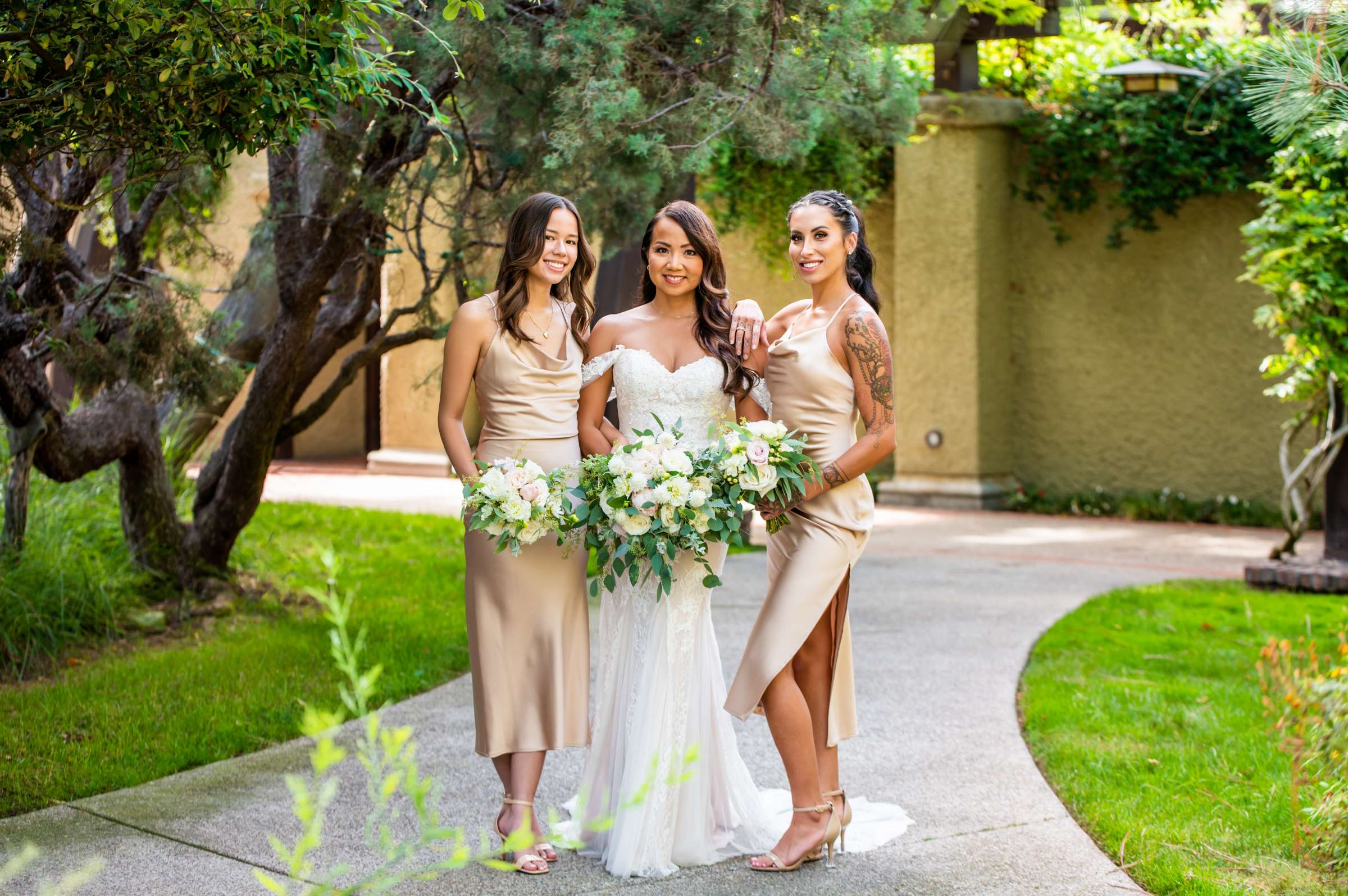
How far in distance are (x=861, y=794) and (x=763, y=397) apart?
1.52 metres

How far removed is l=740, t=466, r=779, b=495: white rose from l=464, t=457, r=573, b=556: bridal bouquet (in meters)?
0.55

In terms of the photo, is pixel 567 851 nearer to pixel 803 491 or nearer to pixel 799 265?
pixel 803 491

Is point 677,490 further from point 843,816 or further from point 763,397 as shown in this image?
point 843,816

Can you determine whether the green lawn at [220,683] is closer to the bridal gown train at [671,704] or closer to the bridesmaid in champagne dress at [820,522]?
the bridal gown train at [671,704]

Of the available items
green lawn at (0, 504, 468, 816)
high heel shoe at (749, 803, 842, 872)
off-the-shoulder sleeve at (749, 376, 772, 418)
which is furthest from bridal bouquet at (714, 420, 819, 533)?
green lawn at (0, 504, 468, 816)

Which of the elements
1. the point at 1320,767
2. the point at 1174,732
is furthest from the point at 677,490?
the point at 1174,732

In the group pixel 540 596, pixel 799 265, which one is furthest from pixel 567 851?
pixel 799 265

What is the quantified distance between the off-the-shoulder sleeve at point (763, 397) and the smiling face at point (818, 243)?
0.37 meters

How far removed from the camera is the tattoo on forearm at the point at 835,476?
3.87 m

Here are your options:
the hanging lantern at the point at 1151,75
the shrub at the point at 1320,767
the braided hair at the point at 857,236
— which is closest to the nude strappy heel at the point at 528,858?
the braided hair at the point at 857,236

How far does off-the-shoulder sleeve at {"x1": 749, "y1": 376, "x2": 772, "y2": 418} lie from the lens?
413cm

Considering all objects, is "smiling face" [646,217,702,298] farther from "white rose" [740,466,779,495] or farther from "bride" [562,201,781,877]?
"white rose" [740,466,779,495]

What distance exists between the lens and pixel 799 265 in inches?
159

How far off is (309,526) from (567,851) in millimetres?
6810
